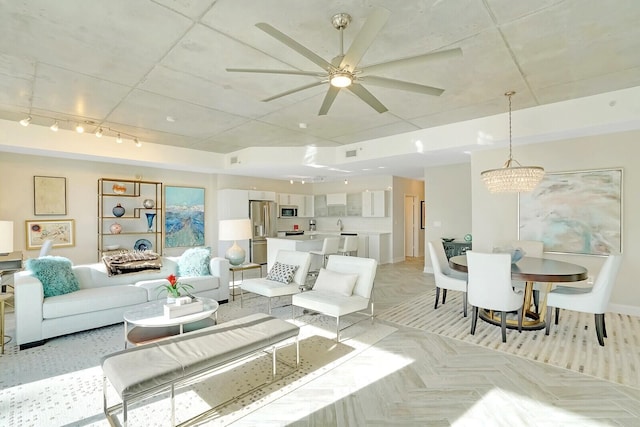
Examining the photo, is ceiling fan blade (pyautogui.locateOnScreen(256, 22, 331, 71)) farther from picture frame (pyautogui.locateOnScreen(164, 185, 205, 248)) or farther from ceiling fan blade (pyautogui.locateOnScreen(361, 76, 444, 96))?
picture frame (pyautogui.locateOnScreen(164, 185, 205, 248))

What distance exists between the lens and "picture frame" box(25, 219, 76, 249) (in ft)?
18.0

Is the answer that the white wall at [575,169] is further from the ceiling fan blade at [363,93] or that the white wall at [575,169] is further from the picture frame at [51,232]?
the picture frame at [51,232]

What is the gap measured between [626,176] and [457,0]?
155 inches

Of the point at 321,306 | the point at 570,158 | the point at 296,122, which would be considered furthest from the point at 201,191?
the point at 570,158

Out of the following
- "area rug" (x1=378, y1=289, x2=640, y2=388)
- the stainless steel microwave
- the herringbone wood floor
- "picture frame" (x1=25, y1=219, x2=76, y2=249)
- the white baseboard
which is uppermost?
the stainless steel microwave

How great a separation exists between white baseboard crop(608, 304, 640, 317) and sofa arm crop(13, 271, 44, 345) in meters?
7.04

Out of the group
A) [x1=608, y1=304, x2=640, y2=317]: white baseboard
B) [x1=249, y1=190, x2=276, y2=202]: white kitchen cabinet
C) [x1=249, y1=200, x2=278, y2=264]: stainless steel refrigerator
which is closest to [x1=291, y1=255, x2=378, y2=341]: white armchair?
[x1=608, y1=304, x2=640, y2=317]: white baseboard

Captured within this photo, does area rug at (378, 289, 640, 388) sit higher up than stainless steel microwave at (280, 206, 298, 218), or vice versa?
stainless steel microwave at (280, 206, 298, 218)

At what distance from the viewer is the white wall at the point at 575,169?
4297mm

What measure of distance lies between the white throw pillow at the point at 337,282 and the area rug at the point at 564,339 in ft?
2.60

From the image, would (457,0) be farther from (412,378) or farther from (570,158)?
(570,158)

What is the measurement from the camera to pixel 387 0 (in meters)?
2.19

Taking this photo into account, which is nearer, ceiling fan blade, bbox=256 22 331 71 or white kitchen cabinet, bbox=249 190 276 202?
ceiling fan blade, bbox=256 22 331 71

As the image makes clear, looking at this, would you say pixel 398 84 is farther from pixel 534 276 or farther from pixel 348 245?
pixel 348 245
